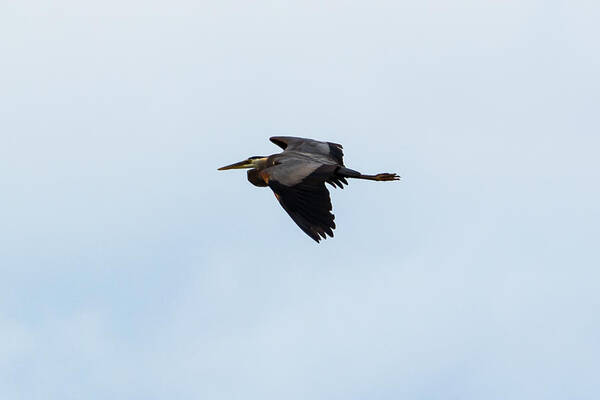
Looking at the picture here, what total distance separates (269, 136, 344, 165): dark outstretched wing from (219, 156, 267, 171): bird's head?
0.95m

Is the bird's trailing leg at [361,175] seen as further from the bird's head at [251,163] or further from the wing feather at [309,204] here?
the bird's head at [251,163]

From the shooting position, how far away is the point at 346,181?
29500mm

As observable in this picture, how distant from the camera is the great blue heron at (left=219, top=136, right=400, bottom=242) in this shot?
87.2ft

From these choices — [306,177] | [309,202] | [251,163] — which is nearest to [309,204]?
[309,202]

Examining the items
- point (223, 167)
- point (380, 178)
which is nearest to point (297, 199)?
point (380, 178)

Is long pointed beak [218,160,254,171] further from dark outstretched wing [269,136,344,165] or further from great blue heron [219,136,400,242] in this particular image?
dark outstretched wing [269,136,344,165]

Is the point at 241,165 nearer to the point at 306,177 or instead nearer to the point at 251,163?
the point at 251,163

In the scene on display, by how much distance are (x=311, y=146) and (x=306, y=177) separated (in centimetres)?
452

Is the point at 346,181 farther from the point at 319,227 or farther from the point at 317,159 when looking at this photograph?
the point at 319,227

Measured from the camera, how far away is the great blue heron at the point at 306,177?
26.6 m

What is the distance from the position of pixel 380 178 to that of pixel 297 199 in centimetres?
303

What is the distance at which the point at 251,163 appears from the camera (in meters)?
31.8

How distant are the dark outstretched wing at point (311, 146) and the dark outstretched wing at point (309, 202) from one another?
3.17 m

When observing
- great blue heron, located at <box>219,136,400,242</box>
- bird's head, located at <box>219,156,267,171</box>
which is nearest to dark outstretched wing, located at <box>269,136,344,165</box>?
great blue heron, located at <box>219,136,400,242</box>
